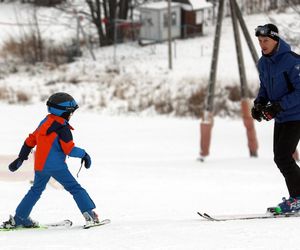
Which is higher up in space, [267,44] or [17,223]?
[267,44]

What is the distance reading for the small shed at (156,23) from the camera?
3234 cm

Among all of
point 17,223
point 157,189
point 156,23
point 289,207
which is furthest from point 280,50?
point 156,23

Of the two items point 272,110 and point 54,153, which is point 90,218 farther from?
point 272,110

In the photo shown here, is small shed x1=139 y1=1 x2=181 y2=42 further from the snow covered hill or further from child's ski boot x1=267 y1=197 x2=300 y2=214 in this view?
child's ski boot x1=267 y1=197 x2=300 y2=214

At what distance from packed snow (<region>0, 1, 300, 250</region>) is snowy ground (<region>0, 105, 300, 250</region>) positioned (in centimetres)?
1

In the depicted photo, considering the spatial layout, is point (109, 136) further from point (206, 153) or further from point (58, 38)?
point (58, 38)

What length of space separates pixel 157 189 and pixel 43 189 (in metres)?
3.24

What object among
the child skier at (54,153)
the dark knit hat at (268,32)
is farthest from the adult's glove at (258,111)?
the child skier at (54,153)

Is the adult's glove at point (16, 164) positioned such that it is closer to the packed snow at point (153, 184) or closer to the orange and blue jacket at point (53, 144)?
the orange and blue jacket at point (53, 144)

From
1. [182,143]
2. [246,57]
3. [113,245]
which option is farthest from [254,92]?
[113,245]

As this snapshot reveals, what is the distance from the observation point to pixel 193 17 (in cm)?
3331

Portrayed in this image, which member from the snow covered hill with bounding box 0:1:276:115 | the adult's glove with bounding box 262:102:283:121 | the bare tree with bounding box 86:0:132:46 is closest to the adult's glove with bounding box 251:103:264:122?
the adult's glove with bounding box 262:102:283:121

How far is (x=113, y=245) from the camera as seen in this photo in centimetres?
484

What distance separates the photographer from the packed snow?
5035 millimetres
